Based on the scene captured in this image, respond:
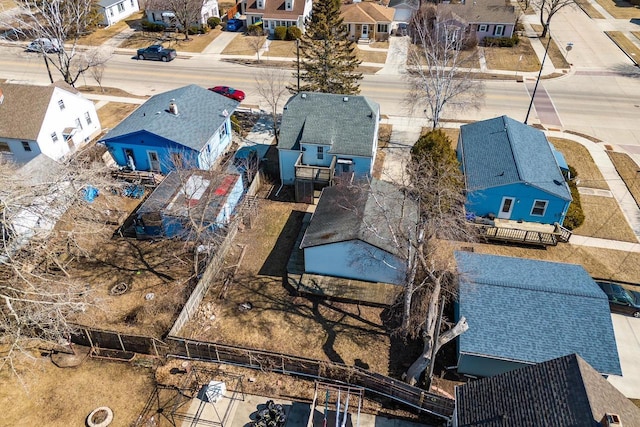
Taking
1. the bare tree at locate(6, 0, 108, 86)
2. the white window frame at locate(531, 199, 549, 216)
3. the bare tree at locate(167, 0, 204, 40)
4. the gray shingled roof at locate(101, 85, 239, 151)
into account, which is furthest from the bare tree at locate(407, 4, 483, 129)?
the bare tree at locate(6, 0, 108, 86)

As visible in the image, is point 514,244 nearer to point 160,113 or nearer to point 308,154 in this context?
point 308,154

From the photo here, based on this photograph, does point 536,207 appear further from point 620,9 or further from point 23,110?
point 620,9


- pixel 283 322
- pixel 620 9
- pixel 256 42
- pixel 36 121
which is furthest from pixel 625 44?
pixel 36 121

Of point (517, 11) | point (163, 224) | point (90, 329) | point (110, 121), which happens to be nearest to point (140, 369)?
point (90, 329)

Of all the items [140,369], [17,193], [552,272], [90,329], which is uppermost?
[17,193]

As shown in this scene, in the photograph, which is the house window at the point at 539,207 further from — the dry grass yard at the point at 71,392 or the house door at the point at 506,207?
the dry grass yard at the point at 71,392

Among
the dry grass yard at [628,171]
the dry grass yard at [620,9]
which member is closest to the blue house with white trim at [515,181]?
the dry grass yard at [628,171]
